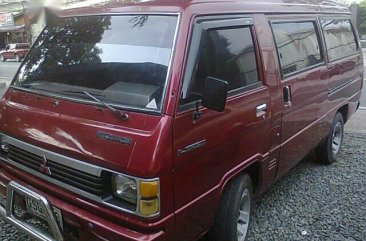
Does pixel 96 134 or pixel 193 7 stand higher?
pixel 193 7

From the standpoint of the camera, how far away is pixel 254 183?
3273mm

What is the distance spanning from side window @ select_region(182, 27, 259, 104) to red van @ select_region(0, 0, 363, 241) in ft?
0.04

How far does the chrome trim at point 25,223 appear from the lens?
2309mm

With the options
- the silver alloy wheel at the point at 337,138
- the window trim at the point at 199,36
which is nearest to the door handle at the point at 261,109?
the window trim at the point at 199,36

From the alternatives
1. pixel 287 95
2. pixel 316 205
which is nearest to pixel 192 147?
pixel 287 95

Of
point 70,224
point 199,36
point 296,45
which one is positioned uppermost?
point 199,36

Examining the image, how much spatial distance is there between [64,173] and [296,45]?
2531 mm

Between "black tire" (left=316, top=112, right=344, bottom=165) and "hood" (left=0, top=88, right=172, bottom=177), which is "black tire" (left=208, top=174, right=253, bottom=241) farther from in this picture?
"black tire" (left=316, top=112, right=344, bottom=165)

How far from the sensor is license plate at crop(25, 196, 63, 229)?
2389mm

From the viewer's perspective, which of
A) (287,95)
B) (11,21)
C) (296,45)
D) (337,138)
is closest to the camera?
(287,95)

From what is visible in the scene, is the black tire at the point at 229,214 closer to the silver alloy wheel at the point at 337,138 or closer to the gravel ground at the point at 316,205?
the gravel ground at the point at 316,205

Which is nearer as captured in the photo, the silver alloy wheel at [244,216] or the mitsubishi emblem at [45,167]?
the mitsubishi emblem at [45,167]

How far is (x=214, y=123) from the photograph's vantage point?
2541mm

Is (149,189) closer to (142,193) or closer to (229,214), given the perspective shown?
(142,193)
